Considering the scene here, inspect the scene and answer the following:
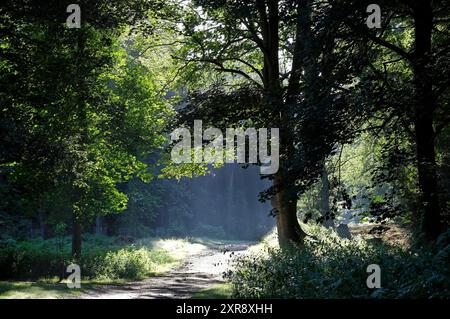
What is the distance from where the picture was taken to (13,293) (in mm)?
12328

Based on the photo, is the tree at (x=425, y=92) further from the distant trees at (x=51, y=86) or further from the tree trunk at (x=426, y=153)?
the distant trees at (x=51, y=86)

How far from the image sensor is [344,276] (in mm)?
9023

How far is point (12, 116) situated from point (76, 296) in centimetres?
558

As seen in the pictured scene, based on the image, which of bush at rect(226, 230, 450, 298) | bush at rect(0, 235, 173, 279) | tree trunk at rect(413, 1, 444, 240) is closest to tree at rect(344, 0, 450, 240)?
tree trunk at rect(413, 1, 444, 240)

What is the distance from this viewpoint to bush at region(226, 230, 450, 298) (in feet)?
23.4

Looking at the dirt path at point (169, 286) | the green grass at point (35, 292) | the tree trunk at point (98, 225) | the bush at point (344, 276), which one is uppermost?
the bush at point (344, 276)

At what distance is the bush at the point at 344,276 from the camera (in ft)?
23.4

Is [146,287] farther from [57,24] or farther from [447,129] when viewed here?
[447,129]

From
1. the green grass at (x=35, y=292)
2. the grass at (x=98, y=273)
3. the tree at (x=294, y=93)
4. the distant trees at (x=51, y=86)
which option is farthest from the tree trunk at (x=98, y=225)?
the green grass at (x=35, y=292)

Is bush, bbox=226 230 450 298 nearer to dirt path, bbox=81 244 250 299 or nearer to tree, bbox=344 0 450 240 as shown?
tree, bbox=344 0 450 240

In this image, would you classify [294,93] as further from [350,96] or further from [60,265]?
[60,265]

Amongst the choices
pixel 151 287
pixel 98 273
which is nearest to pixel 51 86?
pixel 151 287

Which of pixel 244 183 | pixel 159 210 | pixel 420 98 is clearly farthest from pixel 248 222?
pixel 420 98
